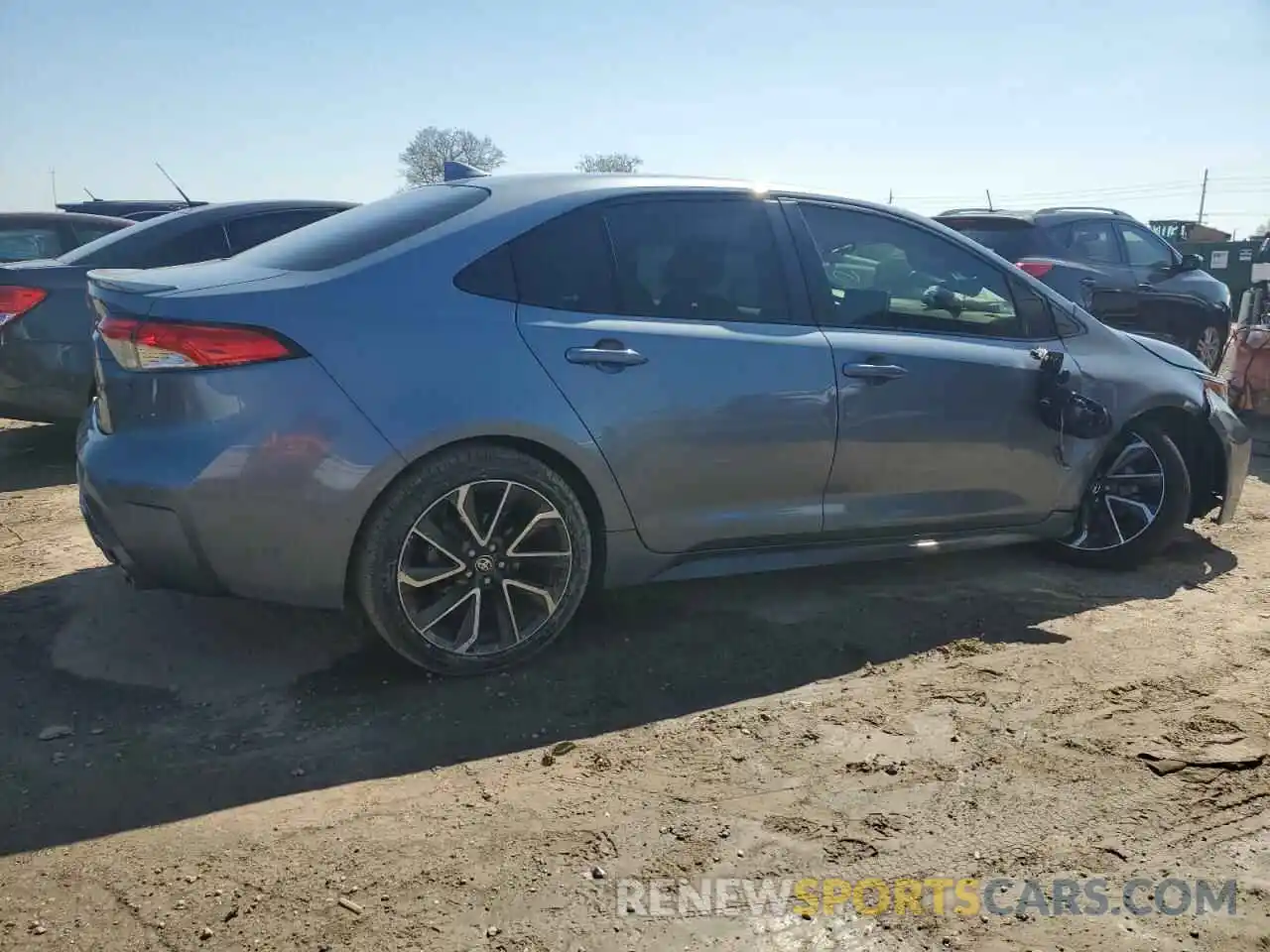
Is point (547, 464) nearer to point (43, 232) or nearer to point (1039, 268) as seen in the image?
point (43, 232)

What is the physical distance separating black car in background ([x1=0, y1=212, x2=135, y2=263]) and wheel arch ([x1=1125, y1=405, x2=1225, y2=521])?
22.9 feet

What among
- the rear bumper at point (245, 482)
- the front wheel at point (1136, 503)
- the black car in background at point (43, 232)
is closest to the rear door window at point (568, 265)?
the rear bumper at point (245, 482)

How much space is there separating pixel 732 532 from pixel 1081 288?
22.3ft

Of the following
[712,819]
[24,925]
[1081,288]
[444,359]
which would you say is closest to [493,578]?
[444,359]

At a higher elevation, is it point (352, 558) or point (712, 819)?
point (352, 558)

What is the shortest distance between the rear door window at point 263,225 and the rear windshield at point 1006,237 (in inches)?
221

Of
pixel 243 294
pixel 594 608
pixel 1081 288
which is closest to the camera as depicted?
pixel 243 294

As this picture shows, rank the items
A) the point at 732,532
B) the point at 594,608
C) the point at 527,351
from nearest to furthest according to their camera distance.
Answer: the point at 527,351
the point at 732,532
the point at 594,608

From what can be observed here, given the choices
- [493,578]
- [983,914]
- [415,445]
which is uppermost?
[415,445]

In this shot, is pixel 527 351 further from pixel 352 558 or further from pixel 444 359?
pixel 352 558

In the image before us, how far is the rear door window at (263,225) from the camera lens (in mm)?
6355

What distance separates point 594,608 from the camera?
4129mm

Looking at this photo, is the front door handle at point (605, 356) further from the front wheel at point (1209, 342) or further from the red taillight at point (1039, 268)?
the front wheel at point (1209, 342)

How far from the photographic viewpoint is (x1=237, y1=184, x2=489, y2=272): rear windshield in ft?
11.1
